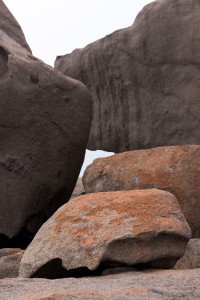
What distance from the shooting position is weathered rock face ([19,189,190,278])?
3.63 m

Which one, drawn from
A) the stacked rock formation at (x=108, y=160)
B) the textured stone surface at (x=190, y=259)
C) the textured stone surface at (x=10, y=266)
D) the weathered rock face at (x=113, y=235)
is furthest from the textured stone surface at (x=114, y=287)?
the textured stone surface at (x=10, y=266)

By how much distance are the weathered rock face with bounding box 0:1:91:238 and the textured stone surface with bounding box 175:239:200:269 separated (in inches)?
89.7

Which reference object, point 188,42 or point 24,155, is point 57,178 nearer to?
point 24,155

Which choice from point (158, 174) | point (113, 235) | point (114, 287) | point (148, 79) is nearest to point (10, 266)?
point (113, 235)

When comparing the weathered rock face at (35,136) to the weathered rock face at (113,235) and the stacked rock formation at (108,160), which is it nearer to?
the stacked rock formation at (108,160)

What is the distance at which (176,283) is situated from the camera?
10.1ft

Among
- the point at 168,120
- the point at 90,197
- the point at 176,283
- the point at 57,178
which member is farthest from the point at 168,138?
the point at 176,283

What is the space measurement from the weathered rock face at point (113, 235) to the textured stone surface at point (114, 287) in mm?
161

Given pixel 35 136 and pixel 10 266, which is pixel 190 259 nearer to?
pixel 10 266

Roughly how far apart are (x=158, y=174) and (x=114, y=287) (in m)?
2.44

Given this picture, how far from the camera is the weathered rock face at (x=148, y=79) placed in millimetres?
6996

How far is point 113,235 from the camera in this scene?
12.0ft

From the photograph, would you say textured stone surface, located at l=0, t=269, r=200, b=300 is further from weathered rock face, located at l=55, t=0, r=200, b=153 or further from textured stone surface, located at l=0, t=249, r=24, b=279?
weathered rock face, located at l=55, t=0, r=200, b=153

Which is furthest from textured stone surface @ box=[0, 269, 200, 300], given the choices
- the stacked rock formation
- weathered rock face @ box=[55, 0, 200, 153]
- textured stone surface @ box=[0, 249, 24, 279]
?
weathered rock face @ box=[55, 0, 200, 153]
